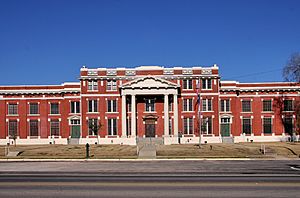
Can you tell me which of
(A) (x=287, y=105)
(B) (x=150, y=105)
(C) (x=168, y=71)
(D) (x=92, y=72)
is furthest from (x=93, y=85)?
(A) (x=287, y=105)

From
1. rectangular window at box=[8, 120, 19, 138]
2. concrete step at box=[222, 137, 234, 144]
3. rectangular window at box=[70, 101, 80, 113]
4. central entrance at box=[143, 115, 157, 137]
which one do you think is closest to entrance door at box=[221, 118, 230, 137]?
concrete step at box=[222, 137, 234, 144]

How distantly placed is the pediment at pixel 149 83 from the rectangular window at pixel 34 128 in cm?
1720

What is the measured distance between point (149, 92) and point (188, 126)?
8851 millimetres

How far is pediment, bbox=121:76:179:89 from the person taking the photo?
2630 inches

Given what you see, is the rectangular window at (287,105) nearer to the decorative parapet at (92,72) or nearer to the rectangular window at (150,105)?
the rectangular window at (150,105)

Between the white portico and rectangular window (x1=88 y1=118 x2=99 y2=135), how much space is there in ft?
14.7

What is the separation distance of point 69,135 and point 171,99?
19.0 m

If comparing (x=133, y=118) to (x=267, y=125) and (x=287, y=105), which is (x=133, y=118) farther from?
(x=287, y=105)

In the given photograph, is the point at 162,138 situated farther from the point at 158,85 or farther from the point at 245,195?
the point at 245,195

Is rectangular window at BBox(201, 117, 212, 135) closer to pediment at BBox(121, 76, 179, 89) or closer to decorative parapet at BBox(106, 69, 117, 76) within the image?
pediment at BBox(121, 76, 179, 89)

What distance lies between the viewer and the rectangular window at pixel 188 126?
223 ft

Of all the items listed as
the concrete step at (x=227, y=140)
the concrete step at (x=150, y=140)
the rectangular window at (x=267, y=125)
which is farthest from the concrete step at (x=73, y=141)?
the rectangular window at (x=267, y=125)

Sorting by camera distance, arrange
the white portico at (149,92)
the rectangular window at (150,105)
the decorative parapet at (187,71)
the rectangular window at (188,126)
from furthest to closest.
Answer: the rectangular window at (150,105)
the decorative parapet at (187,71)
the rectangular window at (188,126)
the white portico at (149,92)

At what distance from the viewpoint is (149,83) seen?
67.3m
